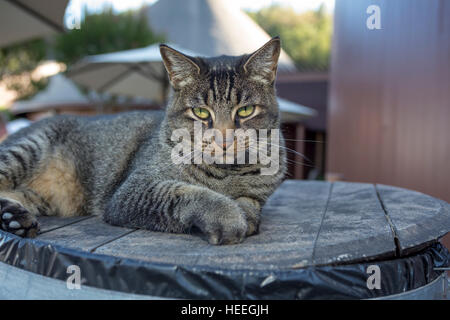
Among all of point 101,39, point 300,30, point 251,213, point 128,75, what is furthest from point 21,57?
point 300,30

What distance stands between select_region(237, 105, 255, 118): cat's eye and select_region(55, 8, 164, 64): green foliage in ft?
37.7

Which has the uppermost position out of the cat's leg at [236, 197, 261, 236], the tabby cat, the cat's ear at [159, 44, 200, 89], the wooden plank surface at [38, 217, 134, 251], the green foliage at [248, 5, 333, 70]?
the green foliage at [248, 5, 333, 70]

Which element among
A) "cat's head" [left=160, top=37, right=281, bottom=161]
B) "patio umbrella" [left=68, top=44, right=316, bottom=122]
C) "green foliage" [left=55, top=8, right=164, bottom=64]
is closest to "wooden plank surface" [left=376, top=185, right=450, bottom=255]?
"cat's head" [left=160, top=37, right=281, bottom=161]

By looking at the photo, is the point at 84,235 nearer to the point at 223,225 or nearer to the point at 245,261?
the point at 223,225

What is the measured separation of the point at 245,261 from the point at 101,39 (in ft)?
43.6

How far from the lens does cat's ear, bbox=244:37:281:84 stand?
81.3 inches

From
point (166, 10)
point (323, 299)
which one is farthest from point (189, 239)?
point (166, 10)

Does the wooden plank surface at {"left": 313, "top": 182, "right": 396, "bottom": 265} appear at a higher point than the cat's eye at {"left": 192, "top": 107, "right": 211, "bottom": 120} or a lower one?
lower

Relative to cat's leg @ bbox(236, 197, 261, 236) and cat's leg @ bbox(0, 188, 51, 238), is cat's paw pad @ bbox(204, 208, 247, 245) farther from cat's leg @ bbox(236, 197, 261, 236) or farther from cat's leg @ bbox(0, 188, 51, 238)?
cat's leg @ bbox(0, 188, 51, 238)

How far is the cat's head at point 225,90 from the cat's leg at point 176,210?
0.37 metres

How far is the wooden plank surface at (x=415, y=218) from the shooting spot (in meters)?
1.59

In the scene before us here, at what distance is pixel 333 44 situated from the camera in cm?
495

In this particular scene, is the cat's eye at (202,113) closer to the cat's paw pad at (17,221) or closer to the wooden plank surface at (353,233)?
the wooden plank surface at (353,233)

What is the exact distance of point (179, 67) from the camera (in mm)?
2131
